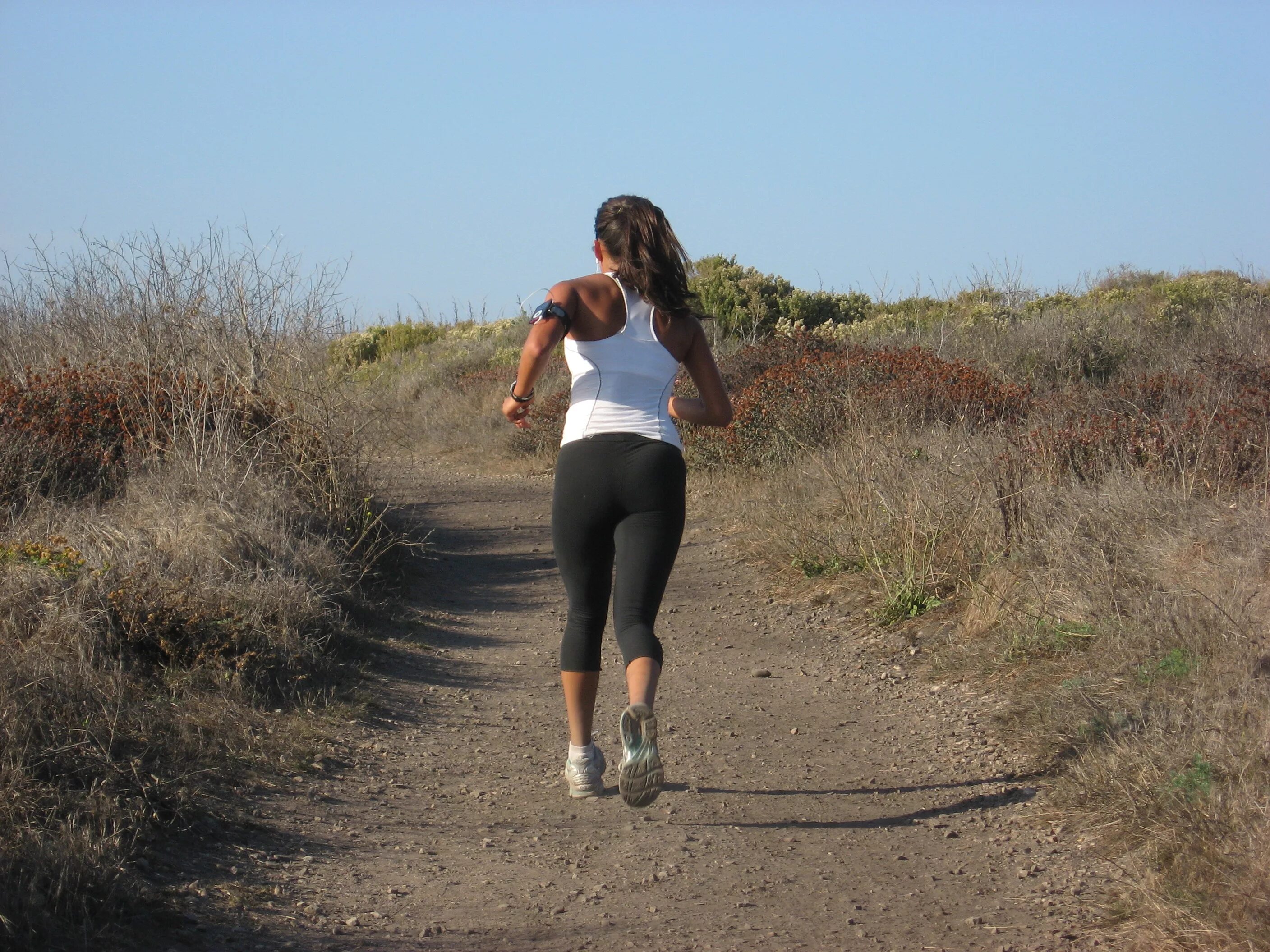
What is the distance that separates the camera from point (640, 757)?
3.51m

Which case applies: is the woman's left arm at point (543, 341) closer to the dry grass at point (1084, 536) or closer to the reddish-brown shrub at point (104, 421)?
the dry grass at point (1084, 536)

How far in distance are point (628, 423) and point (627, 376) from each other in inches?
5.8

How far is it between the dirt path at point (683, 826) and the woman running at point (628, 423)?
41 cm

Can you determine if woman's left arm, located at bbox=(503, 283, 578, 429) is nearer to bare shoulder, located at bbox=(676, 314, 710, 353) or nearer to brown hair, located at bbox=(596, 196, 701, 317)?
brown hair, located at bbox=(596, 196, 701, 317)

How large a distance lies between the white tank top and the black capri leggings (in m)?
0.04

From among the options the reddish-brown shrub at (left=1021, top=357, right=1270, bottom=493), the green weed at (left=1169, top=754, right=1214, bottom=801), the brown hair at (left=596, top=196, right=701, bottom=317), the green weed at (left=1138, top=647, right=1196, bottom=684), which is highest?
the brown hair at (left=596, top=196, right=701, bottom=317)

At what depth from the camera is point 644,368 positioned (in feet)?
11.8

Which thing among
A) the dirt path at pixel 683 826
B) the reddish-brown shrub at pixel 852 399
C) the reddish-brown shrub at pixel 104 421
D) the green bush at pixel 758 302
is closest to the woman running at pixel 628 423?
the dirt path at pixel 683 826

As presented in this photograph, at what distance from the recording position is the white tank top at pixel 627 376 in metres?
3.59

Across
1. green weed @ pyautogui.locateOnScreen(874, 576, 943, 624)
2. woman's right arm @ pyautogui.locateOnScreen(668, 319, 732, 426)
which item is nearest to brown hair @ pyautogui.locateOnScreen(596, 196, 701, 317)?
woman's right arm @ pyautogui.locateOnScreen(668, 319, 732, 426)

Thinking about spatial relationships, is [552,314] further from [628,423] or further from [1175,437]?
[1175,437]

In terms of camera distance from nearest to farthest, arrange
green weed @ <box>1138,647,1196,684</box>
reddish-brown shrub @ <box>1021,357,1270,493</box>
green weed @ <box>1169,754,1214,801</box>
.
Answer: green weed @ <box>1169,754,1214,801</box> → green weed @ <box>1138,647,1196,684</box> → reddish-brown shrub @ <box>1021,357,1270,493</box>

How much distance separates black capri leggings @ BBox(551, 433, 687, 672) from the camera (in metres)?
3.58

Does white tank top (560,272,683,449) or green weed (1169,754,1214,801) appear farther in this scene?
white tank top (560,272,683,449)
